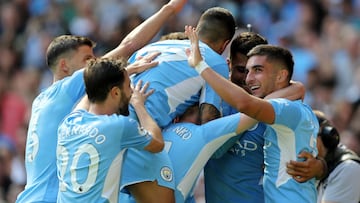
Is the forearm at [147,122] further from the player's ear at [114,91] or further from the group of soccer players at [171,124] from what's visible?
the player's ear at [114,91]

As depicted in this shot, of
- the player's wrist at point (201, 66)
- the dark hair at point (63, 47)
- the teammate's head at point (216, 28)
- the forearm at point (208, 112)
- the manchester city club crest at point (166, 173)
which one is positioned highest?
the dark hair at point (63, 47)

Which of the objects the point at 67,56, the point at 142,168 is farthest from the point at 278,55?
the point at 67,56

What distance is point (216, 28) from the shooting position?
367 inches

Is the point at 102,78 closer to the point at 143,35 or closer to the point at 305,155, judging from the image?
the point at 143,35

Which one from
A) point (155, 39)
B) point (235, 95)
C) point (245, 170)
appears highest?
point (155, 39)

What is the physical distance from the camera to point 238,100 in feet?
27.7

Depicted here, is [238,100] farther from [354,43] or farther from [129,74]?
[354,43]

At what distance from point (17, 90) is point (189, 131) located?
8663 mm

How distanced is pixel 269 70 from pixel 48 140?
1.83m

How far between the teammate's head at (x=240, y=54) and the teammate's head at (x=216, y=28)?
130mm

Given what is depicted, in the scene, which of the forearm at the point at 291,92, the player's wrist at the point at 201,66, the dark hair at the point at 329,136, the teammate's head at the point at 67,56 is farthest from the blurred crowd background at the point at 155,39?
the player's wrist at the point at 201,66

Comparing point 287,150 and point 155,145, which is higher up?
point 155,145

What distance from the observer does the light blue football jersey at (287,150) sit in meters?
8.73

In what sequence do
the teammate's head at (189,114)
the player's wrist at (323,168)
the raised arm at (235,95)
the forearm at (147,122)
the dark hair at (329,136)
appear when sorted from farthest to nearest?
the dark hair at (329,136) < the teammate's head at (189,114) < the player's wrist at (323,168) < the forearm at (147,122) < the raised arm at (235,95)
